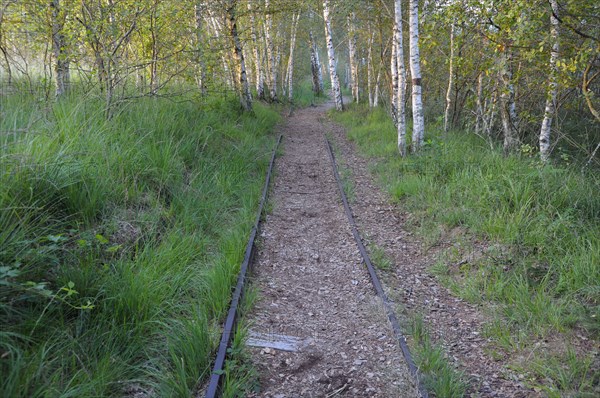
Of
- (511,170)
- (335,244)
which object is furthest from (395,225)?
(511,170)

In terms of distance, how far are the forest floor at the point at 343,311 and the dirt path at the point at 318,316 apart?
11 millimetres

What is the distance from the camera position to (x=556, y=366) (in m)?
3.66

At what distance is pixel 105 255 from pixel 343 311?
2650 millimetres

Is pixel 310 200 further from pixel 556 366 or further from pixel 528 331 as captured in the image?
pixel 556 366

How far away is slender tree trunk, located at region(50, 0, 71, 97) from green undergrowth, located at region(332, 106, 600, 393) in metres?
6.40

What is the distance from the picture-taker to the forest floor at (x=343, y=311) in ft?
12.3

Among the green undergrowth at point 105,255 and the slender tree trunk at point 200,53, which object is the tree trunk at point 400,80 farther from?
the green undergrowth at point 105,255

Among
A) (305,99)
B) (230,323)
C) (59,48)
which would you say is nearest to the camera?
(230,323)

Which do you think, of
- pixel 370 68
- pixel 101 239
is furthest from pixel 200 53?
pixel 370 68

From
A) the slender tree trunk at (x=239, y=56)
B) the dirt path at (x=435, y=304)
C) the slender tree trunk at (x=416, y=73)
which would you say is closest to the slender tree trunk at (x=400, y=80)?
the slender tree trunk at (x=416, y=73)

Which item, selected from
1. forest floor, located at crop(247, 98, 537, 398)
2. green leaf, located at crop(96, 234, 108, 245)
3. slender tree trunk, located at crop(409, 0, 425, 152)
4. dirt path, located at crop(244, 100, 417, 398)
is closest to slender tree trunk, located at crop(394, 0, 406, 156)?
slender tree trunk, located at crop(409, 0, 425, 152)

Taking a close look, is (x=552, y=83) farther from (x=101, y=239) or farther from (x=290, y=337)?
(x=101, y=239)

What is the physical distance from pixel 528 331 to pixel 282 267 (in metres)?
3.02

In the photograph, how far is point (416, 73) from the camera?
10.1 meters
